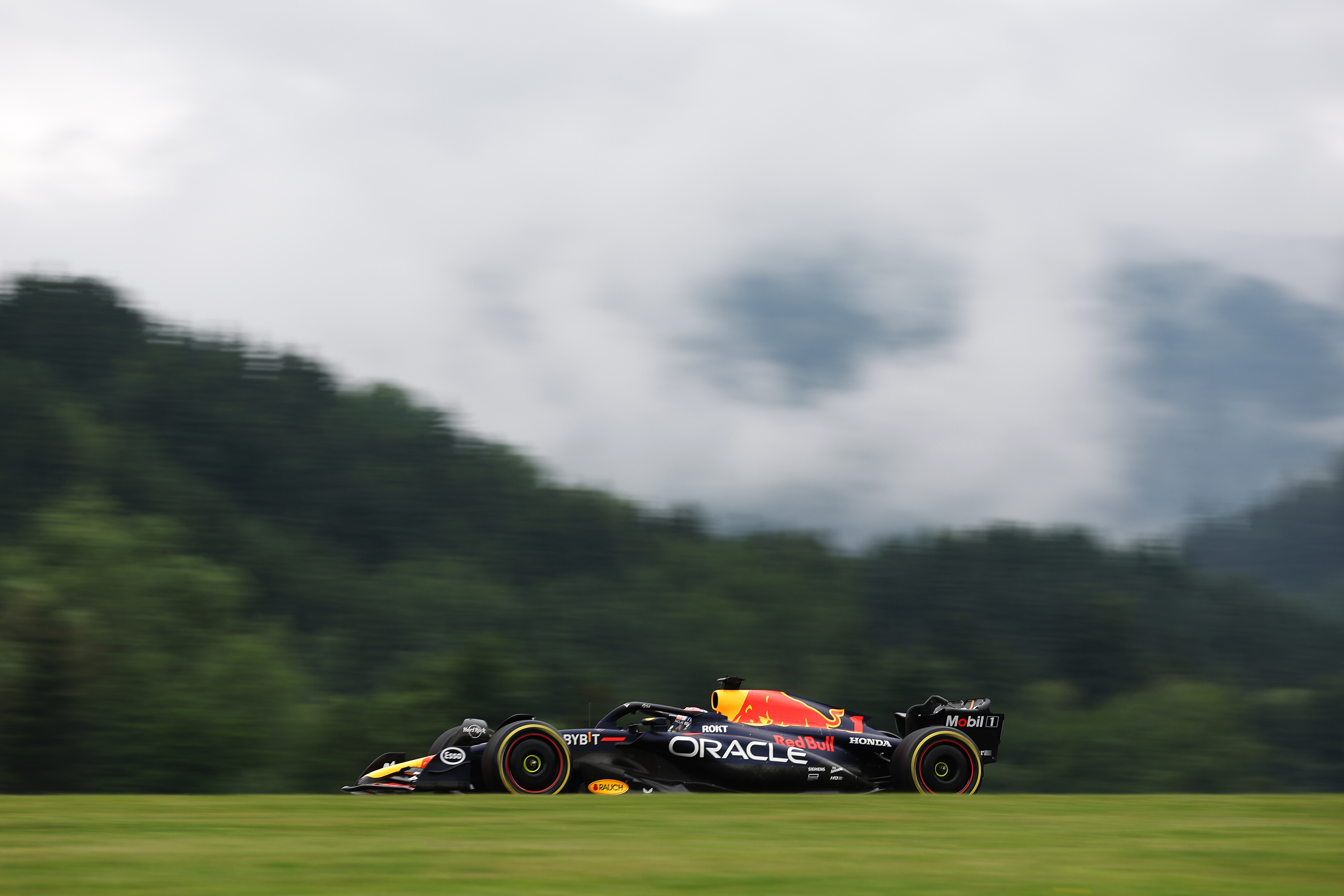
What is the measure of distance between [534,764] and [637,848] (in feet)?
17.6

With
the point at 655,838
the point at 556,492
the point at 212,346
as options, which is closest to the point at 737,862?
the point at 655,838

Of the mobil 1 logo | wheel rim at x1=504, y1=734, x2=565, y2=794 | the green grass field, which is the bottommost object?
the green grass field

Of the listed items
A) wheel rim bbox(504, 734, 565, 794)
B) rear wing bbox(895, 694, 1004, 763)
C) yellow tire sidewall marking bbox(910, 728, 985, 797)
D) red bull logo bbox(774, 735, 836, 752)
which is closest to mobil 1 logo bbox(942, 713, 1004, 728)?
rear wing bbox(895, 694, 1004, 763)

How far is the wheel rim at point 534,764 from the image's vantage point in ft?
42.5

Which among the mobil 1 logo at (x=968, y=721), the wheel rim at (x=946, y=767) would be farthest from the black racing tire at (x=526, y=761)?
the mobil 1 logo at (x=968, y=721)

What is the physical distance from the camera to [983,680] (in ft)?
174

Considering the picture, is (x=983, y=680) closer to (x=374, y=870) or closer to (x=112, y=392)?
(x=112, y=392)

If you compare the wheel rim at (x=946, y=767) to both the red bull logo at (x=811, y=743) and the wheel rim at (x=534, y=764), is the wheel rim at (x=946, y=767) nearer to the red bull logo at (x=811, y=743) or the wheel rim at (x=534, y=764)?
the red bull logo at (x=811, y=743)

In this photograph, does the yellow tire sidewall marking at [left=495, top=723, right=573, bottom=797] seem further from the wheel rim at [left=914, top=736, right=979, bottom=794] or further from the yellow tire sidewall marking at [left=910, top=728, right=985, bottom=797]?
the wheel rim at [left=914, top=736, right=979, bottom=794]

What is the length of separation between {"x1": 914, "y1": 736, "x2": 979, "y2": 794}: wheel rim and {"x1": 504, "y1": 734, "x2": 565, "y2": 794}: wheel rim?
167 inches

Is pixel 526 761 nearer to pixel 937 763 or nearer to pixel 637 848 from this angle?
pixel 937 763

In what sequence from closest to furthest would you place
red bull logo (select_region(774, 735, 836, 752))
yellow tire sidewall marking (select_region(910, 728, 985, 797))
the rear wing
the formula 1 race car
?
the formula 1 race car, yellow tire sidewall marking (select_region(910, 728, 985, 797)), red bull logo (select_region(774, 735, 836, 752)), the rear wing

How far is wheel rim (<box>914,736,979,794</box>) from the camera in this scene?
48.2 ft

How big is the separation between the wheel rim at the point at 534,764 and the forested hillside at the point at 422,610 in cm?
2160
